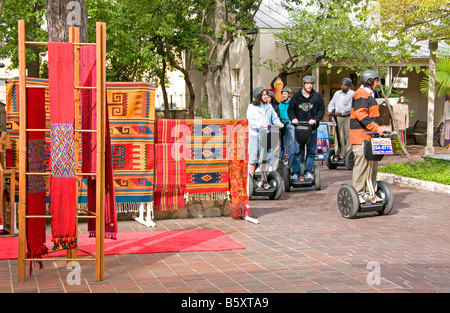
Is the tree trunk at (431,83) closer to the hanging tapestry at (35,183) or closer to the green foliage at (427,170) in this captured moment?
the green foliage at (427,170)

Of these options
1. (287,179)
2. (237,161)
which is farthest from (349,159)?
(237,161)

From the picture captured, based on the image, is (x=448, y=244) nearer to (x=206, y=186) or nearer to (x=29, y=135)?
(x=206, y=186)

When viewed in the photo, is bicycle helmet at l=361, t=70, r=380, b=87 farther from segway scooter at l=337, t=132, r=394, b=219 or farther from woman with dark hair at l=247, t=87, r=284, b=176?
woman with dark hair at l=247, t=87, r=284, b=176

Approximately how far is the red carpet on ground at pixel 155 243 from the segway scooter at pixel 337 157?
8034 millimetres

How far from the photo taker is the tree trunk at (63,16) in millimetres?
7926

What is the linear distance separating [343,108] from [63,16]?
9050 mm

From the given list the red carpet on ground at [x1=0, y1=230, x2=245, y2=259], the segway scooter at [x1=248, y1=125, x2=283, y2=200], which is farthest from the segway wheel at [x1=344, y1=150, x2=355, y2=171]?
the red carpet on ground at [x1=0, y1=230, x2=245, y2=259]

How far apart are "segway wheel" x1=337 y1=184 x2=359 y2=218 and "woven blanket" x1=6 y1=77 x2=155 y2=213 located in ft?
9.40

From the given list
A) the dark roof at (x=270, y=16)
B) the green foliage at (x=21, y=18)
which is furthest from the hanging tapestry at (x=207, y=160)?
Answer: the dark roof at (x=270, y=16)

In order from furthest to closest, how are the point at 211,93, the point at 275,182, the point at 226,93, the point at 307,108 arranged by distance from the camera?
the point at 211,93
the point at 226,93
the point at 307,108
the point at 275,182

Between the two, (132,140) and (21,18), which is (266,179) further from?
(21,18)

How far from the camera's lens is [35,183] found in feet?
20.5

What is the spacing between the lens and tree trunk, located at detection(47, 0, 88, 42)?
7926mm

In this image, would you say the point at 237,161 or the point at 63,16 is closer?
the point at 63,16
